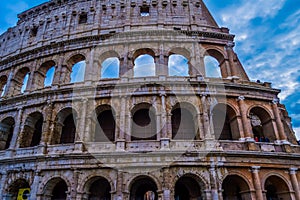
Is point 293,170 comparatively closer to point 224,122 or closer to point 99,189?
point 224,122

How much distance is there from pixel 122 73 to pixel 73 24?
22.0ft

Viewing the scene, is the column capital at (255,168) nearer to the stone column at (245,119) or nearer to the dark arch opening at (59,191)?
the stone column at (245,119)

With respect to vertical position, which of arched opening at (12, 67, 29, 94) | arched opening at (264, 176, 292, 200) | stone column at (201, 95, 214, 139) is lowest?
arched opening at (264, 176, 292, 200)

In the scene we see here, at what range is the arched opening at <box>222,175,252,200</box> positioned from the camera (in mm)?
11852

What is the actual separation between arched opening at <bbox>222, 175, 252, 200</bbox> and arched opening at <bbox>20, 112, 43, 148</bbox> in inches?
490

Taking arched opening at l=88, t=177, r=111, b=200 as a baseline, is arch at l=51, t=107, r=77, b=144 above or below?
above

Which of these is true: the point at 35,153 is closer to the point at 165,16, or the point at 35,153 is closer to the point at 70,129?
the point at 70,129

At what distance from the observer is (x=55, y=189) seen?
1330cm

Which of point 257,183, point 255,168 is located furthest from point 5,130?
point 257,183

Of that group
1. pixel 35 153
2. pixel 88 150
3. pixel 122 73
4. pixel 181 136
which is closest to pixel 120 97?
pixel 122 73

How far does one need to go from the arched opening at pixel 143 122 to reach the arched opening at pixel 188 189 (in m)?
2.96

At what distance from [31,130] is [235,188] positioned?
13243 millimetres

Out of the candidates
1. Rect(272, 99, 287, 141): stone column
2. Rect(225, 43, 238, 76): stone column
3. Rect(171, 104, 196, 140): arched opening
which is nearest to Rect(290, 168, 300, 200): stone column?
Rect(272, 99, 287, 141): stone column

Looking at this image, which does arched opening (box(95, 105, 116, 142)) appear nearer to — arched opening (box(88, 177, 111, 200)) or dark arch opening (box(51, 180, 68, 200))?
arched opening (box(88, 177, 111, 200))
